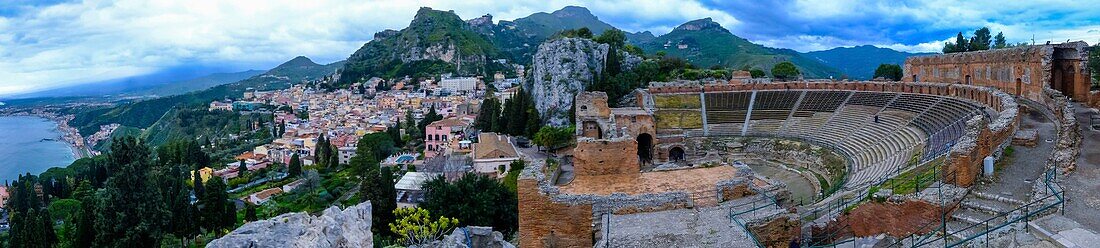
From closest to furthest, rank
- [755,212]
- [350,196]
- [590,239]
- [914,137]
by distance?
[755,212], [590,239], [914,137], [350,196]

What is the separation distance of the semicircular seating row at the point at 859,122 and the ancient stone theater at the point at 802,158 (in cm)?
12

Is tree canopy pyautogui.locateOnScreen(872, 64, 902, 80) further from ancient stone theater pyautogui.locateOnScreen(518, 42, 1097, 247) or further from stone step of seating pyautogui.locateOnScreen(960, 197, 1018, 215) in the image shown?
stone step of seating pyautogui.locateOnScreen(960, 197, 1018, 215)

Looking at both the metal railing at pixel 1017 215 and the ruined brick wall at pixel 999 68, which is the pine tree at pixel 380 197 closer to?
the metal railing at pixel 1017 215

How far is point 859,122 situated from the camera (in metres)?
33.8

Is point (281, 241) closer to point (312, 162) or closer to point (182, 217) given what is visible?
point (182, 217)

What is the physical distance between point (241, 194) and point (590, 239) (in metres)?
47.3

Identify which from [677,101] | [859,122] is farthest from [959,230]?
[677,101]

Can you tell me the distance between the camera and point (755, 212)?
45.1ft

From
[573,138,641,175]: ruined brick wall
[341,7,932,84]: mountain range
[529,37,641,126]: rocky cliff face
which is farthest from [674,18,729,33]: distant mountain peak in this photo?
[573,138,641,175]: ruined brick wall

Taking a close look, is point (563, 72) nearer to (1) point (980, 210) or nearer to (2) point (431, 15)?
(1) point (980, 210)

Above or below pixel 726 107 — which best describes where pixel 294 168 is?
below

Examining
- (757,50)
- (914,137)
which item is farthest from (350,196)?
(757,50)

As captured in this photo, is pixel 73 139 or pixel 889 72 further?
pixel 73 139

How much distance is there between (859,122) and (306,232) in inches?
1304
